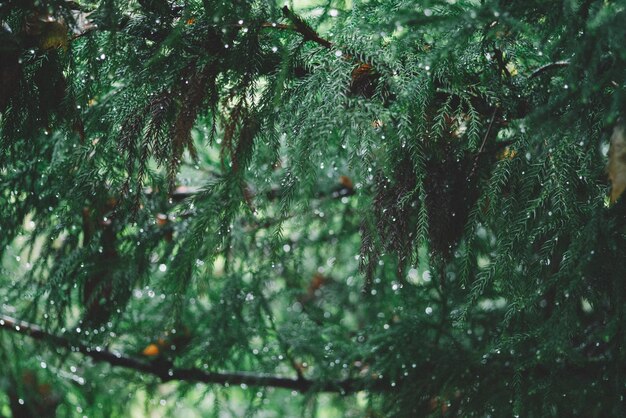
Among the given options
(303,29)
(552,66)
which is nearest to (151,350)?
(303,29)

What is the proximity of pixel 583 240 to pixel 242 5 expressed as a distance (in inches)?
34.3

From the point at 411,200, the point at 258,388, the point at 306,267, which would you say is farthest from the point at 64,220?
the point at 306,267

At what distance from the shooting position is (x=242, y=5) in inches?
50.3

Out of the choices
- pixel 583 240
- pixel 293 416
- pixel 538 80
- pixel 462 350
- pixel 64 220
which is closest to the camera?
pixel 583 240

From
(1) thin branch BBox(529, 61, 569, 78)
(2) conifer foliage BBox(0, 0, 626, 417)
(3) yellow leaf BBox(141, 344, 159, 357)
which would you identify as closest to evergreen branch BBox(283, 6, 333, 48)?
(2) conifer foliage BBox(0, 0, 626, 417)

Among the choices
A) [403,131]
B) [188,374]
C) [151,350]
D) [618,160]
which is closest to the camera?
[618,160]

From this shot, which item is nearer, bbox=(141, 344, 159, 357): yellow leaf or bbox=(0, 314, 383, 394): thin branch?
bbox=(0, 314, 383, 394): thin branch

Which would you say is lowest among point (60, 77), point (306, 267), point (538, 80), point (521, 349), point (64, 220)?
point (521, 349)

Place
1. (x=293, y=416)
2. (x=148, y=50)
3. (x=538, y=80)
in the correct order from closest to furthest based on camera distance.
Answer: (x=148, y=50), (x=538, y=80), (x=293, y=416)

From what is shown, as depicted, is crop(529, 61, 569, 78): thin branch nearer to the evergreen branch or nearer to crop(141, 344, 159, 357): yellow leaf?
the evergreen branch

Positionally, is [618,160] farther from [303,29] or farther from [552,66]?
[303,29]

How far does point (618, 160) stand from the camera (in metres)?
1.05

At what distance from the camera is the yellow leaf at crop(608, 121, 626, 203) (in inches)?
40.7

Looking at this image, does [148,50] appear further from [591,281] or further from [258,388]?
[258,388]
